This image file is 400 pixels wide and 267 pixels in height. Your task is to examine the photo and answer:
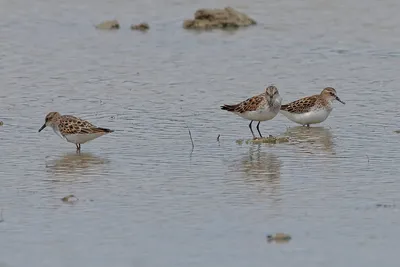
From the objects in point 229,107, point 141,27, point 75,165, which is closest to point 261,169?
point 75,165

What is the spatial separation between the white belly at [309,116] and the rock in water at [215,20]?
1191 cm

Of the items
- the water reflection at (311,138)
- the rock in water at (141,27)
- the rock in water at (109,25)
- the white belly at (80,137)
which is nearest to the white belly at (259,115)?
the water reflection at (311,138)

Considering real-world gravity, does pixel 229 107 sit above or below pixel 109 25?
below

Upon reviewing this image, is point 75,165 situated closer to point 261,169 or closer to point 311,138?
point 261,169

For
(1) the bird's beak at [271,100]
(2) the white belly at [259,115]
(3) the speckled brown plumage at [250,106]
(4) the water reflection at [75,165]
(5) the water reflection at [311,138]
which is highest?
(1) the bird's beak at [271,100]

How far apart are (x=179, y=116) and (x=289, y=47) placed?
9.25 metres

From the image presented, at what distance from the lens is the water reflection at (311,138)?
66.1 ft

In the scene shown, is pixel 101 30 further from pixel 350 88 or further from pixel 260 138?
pixel 260 138

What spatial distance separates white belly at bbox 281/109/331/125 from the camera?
22509mm

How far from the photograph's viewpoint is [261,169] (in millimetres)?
18172

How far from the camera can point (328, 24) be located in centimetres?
3469

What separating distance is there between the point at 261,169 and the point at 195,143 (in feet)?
7.61

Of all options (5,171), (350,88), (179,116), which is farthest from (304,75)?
(5,171)

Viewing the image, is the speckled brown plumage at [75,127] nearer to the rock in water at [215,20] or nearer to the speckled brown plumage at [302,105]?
the speckled brown plumage at [302,105]
